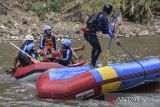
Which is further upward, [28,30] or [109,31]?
[109,31]

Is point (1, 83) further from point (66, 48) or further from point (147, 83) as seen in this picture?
point (147, 83)

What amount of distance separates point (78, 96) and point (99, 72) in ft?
2.10

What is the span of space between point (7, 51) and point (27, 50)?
410cm

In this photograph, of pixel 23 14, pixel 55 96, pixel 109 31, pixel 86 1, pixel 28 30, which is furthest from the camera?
pixel 86 1

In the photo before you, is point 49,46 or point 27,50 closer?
point 27,50

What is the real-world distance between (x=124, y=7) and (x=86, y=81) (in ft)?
43.4

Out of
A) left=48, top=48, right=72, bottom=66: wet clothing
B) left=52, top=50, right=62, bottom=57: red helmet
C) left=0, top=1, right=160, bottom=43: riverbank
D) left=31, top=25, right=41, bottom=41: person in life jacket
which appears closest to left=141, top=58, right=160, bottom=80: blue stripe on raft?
left=48, top=48, right=72, bottom=66: wet clothing

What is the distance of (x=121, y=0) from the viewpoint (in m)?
21.5

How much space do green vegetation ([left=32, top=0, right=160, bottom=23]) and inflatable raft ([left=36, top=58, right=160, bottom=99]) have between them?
11785 millimetres

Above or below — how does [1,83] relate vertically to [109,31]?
below

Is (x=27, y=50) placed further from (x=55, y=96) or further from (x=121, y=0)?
(x=121, y=0)

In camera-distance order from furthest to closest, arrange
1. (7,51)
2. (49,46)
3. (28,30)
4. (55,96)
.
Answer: (28,30) → (7,51) → (49,46) → (55,96)

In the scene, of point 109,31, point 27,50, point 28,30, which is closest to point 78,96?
point 109,31

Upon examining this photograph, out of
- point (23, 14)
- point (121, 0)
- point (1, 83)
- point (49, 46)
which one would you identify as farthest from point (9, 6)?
point (1, 83)
